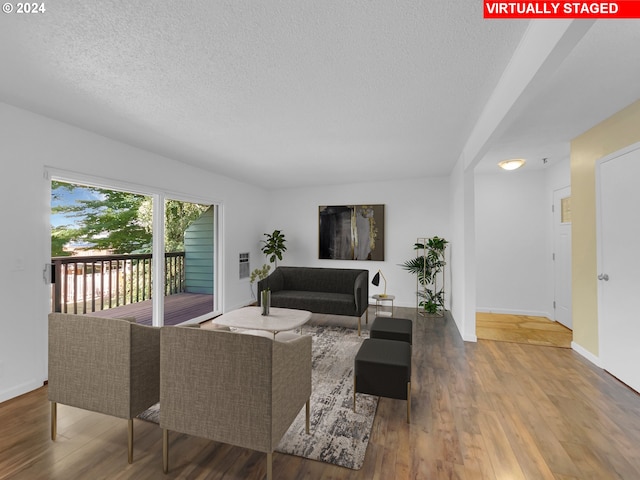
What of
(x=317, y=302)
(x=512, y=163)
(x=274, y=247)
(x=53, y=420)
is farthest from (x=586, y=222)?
(x=53, y=420)

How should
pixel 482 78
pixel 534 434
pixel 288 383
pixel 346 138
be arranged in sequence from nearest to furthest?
pixel 288 383
pixel 534 434
pixel 482 78
pixel 346 138

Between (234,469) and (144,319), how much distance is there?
3.66 m

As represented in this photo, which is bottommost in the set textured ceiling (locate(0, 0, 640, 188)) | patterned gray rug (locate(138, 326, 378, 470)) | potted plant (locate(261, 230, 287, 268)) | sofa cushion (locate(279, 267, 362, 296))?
patterned gray rug (locate(138, 326, 378, 470))

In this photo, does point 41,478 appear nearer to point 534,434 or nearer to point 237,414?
point 237,414

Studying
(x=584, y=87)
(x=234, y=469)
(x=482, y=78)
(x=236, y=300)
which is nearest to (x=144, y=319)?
(x=236, y=300)

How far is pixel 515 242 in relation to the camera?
16.5 feet

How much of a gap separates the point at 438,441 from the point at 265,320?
6.19ft

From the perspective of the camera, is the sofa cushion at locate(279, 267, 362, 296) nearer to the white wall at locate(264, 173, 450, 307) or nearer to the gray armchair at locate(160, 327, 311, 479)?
the white wall at locate(264, 173, 450, 307)

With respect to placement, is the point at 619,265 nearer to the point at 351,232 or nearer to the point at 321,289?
the point at 321,289

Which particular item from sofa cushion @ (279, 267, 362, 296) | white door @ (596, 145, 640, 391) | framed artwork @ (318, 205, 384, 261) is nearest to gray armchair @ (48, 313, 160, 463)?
sofa cushion @ (279, 267, 362, 296)

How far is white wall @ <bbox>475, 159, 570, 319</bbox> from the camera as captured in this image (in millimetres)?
4883

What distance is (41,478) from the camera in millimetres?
1564

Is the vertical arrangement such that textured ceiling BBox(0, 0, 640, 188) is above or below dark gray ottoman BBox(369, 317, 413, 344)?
above

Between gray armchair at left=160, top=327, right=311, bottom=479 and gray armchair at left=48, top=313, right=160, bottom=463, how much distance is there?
9.5 inches
